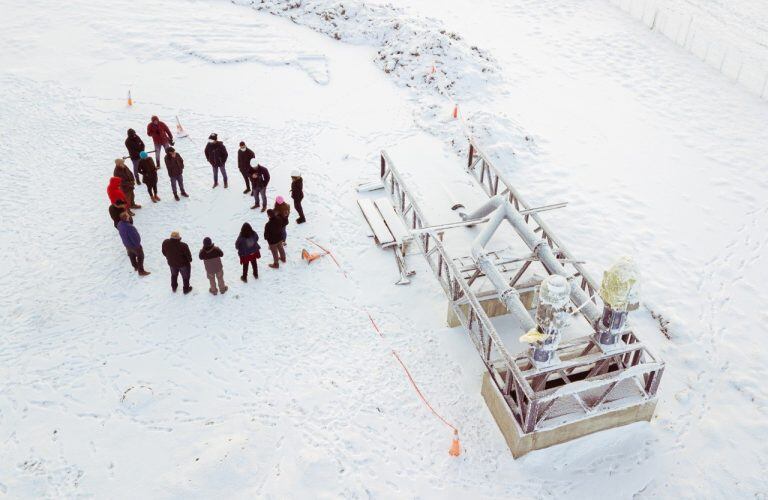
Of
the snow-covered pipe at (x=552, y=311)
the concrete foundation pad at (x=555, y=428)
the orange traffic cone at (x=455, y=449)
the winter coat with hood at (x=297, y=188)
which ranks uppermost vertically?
the snow-covered pipe at (x=552, y=311)

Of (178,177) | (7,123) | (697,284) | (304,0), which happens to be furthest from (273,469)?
(304,0)

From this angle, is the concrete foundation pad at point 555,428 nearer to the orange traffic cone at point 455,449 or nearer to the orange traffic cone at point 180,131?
the orange traffic cone at point 455,449

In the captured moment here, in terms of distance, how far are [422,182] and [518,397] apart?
7.68 m

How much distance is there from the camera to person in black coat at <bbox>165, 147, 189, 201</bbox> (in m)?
13.3

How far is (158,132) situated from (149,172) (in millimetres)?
1713

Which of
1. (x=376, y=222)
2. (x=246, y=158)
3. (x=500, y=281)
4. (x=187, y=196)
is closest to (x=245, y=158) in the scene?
(x=246, y=158)

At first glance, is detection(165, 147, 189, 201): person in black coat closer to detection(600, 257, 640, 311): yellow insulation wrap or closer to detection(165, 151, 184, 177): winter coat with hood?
detection(165, 151, 184, 177): winter coat with hood

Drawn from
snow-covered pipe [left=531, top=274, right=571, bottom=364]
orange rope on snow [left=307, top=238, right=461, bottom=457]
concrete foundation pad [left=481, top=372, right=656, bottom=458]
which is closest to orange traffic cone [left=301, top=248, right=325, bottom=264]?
orange rope on snow [left=307, top=238, right=461, bottom=457]

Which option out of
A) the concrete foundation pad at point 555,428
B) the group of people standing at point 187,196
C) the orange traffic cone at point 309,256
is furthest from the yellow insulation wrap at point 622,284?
the group of people standing at point 187,196

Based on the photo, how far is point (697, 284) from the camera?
12.4 metres

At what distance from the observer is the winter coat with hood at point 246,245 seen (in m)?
11.3

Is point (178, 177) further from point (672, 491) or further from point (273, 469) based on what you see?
point (672, 491)

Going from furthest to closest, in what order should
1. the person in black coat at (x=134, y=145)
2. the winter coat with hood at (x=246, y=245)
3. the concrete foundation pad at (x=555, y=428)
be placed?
the person in black coat at (x=134, y=145)
the winter coat with hood at (x=246, y=245)
the concrete foundation pad at (x=555, y=428)

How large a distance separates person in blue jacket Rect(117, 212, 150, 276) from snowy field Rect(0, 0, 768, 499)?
1.35 feet
